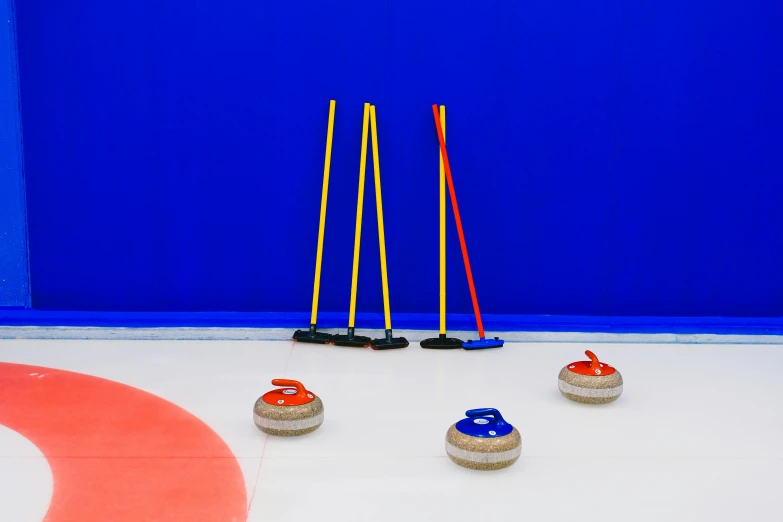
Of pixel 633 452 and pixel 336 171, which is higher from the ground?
pixel 336 171

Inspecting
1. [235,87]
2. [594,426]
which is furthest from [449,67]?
[594,426]

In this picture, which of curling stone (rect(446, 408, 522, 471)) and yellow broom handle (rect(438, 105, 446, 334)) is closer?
curling stone (rect(446, 408, 522, 471))

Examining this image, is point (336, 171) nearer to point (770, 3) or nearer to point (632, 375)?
point (632, 375)

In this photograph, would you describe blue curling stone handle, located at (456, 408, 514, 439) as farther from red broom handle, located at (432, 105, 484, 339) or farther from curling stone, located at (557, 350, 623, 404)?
red broom handle, located at (432, 105, 484, 339)

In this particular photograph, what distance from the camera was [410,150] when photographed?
3.49 m

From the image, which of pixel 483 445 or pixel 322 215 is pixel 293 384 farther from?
pixel 322 215

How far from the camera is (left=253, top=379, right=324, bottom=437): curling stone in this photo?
2.17 meters

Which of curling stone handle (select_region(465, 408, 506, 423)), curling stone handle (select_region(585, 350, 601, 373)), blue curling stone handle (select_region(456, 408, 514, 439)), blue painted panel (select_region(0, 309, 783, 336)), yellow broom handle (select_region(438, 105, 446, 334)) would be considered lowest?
blue painted panel (select_region(0, 309, 783, 336))

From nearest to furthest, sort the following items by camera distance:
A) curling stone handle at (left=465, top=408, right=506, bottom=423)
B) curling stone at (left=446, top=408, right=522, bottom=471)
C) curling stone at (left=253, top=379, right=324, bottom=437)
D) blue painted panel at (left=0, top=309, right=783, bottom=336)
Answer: curling stone at (left=446, top=408, right=522, bottom=471), curling stone handle at (left=465, top=408, right=506, bottom=423), curling stone at (left=253, top=379, right=324, bottom=437), blue painted panel at (left=0, top=309, right=783, bottom=336)

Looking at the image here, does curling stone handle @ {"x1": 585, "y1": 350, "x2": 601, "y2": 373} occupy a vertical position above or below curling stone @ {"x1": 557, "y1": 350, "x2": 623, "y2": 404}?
above

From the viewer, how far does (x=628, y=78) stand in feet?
11.3

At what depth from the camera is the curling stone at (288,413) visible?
2174mm

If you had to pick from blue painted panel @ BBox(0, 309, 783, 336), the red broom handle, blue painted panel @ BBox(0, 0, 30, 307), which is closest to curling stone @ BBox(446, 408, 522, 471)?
the red broom handle

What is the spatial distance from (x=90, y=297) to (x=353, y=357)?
1.39 metres
